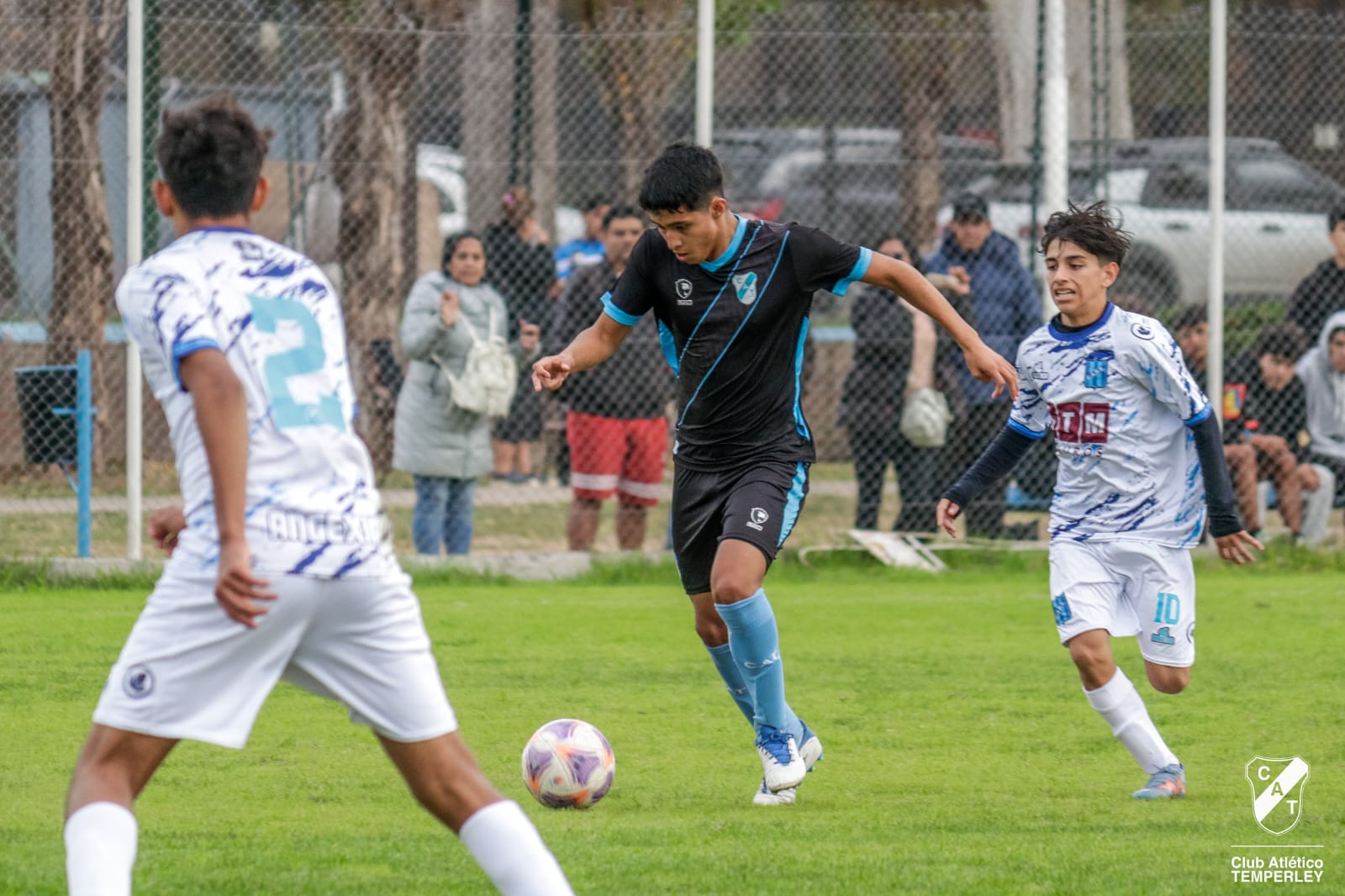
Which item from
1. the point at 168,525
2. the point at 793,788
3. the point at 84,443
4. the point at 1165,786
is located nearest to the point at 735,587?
the point at 793,788

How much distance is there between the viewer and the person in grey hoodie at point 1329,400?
12.1 metres

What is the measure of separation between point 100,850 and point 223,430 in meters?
0.81

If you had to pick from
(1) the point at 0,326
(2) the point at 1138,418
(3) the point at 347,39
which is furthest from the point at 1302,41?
(1) the point at 0,326

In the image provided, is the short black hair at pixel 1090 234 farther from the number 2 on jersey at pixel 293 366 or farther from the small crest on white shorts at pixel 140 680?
the small crest on white shorts at pixel 140 680

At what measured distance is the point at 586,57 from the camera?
458 inches

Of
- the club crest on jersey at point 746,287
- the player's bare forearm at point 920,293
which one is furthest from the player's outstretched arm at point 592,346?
the player's bare forearm at point 920,293

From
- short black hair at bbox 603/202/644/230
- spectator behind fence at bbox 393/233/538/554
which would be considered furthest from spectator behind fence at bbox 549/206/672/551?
spectator behind fence at bbox 393/233/538/554

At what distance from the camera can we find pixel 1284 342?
12133 millimetres

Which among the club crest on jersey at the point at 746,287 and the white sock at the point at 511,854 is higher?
the club crest on jersey at the point at 746,287

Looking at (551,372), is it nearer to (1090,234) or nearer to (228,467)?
(1090,234)

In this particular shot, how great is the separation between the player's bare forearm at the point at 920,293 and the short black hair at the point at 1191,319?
6.46 metres

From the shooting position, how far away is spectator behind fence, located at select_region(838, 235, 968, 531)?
1165 centimetres

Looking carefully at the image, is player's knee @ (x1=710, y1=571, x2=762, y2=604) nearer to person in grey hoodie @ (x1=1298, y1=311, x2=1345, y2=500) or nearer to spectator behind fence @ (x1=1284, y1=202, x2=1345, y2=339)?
person in grey hoodie @ (x1=1298, y1=311, x2=1345, y2=500)

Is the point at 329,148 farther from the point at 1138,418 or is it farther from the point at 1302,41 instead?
the point at 1138,418
